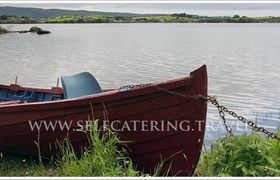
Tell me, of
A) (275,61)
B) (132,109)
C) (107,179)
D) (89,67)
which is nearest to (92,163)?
(107,179)

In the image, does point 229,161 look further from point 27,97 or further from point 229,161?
point 27,97

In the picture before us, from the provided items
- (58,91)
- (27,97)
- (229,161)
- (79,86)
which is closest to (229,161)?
(229,161)

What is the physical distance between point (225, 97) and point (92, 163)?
11.6 metres

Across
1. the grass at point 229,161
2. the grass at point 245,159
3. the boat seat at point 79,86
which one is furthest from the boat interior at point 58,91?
the grass at point 245,159

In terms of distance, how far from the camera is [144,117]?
21.7ft

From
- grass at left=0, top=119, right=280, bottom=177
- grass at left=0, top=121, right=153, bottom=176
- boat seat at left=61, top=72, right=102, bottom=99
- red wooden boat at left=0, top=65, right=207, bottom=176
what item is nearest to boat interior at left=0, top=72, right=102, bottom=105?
boat seat at left=61, top=72, right=102, bottom=99

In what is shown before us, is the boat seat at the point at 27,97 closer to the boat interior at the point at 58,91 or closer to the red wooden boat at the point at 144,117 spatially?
the boat interior at the point at 58,91

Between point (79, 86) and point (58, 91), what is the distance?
3.74 feet

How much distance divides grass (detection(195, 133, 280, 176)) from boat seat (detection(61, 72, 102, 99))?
324 centimetres

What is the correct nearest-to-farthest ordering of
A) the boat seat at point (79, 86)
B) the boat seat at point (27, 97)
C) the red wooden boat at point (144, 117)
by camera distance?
1. the red wooden boat at point (144, 117)
2. the boat seat at point (79, 86)
3. the boat seat at point (27, 97)

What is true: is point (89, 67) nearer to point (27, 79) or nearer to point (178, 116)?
point (27, 79)

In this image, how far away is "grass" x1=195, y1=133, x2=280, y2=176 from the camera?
15.7ft

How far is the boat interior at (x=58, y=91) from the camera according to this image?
7922mm

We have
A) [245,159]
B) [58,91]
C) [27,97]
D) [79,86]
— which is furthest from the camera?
[27,97]
